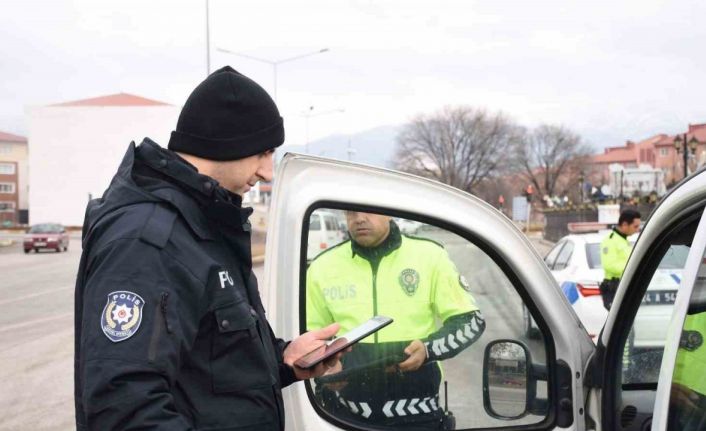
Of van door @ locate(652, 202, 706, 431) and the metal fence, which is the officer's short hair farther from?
the metal fence

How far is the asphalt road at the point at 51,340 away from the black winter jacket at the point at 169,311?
0.67 m

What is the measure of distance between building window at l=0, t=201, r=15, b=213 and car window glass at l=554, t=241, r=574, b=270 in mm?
93044

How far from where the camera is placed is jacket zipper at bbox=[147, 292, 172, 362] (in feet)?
4.43

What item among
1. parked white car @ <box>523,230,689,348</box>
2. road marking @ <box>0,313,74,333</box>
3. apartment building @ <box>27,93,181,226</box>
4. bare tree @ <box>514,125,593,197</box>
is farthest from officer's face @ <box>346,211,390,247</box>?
bare tree @ <box>514,125,593,197</box>

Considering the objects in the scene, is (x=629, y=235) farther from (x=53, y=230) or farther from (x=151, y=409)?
(x=53, y=230)

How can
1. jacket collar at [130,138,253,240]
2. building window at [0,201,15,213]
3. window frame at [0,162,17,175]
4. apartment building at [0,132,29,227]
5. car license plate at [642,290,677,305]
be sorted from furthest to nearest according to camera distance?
window frame at [0,162,17,175] → apartment building at [0,132,29,227] → building window at [0,201,15,213] → car license plate at [642,290,677,305] → jacket collar at [130,138,253,240]

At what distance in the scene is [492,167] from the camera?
83.1 metres

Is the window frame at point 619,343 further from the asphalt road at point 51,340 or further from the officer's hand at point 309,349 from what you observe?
the officer's hand at point 309,349

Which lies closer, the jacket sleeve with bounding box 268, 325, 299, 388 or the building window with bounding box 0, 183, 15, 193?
the jacket sleeve with bounding box 268, 325, 299, 388

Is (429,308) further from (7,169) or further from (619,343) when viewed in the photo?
(7,169)

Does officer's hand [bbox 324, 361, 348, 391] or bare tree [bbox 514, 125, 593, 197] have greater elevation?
bare tree [bbox 514, 125, 593, 197]

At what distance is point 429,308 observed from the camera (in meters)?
2.12

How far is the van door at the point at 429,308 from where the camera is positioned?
79.3 inches

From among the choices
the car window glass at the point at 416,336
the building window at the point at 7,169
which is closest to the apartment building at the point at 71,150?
the building window at the point at 7,169
